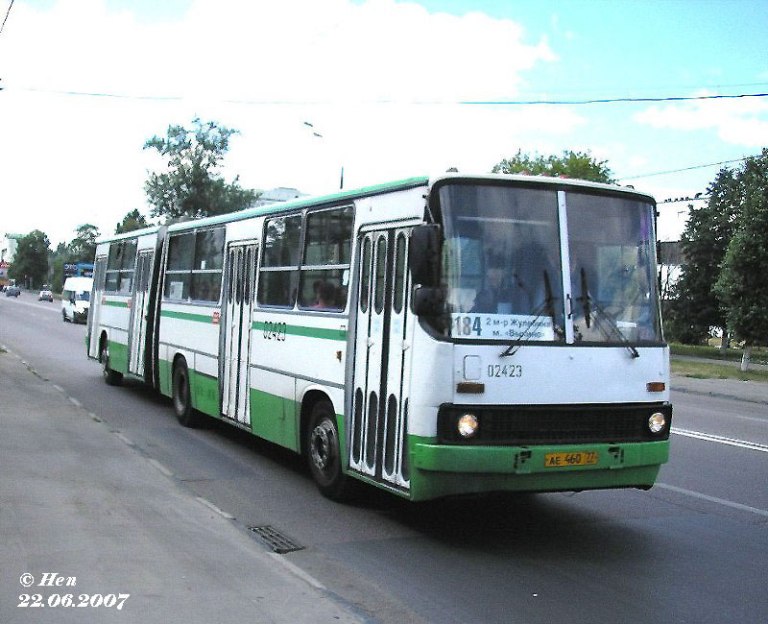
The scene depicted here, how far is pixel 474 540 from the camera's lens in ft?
24.3

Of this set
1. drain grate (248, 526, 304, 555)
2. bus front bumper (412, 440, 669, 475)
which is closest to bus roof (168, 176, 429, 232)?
bus front bumper (412, 440, 669, 475)

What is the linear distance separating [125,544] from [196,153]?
286ft

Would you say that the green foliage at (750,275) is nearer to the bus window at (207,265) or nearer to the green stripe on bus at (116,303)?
the green stripe on bus at (116,303)

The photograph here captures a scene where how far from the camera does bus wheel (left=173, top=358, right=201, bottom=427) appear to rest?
1307 centimetres

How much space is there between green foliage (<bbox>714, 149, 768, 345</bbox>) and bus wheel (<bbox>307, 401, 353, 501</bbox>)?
25283mm

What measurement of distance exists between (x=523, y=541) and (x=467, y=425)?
1.29m

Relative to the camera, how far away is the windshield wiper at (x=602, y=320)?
7.21 metres

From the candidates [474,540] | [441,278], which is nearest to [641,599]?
[474,540]

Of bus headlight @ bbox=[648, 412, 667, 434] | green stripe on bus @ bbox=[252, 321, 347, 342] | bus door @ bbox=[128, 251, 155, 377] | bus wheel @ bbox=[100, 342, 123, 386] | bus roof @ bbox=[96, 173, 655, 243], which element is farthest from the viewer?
bus wheel @ bbox=[100, 342, 123, 386]

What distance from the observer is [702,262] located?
45125 millimetres

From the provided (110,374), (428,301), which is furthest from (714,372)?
(428,301)

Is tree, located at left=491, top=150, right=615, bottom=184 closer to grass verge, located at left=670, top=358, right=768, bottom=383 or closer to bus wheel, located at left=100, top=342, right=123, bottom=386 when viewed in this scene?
grass verge, located at left=670, top=358, right=768, bottom=383

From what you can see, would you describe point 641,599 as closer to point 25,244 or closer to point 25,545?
point 25,545

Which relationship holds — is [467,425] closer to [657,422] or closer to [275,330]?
[657,422]
